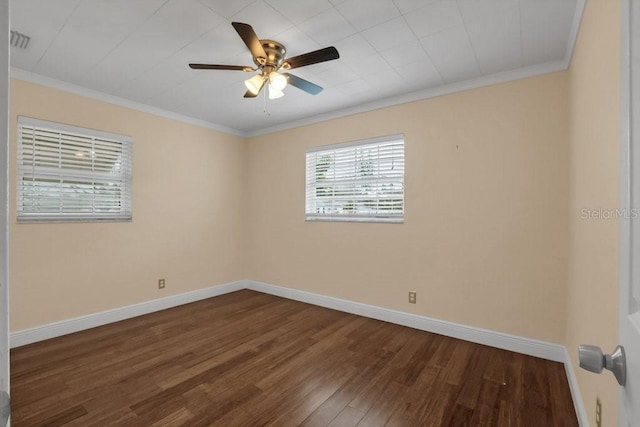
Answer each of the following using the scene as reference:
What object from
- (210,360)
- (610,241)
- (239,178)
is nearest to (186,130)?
(239,178)

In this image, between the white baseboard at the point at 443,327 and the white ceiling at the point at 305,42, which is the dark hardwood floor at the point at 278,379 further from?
the white ceiling at the point at 305,42

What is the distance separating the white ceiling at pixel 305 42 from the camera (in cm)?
186

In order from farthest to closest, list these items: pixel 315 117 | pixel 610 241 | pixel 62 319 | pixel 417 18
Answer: pixel 315 117 < pixel 62 319 < pixel 417 18 < pixel 610 241

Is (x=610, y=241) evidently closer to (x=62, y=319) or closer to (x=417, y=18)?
(x=417, y=18)

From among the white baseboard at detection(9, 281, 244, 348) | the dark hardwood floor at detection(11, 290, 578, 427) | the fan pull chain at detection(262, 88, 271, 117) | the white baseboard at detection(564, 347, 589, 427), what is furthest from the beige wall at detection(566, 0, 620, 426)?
the white baseboard at detection(9, 281, 244, 348)

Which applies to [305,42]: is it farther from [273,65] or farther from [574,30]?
[574,30]

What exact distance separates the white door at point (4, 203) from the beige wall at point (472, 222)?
3095mm

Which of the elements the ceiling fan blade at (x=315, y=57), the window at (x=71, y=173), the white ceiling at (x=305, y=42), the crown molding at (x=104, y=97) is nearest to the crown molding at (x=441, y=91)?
the white ceiling at (x=305, y=42)

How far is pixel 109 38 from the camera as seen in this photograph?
2.18 meters

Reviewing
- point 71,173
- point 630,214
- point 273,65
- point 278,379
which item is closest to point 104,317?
point 71,173

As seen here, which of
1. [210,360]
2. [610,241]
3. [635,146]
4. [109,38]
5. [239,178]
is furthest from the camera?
[239,178]

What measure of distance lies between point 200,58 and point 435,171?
245 centimetres

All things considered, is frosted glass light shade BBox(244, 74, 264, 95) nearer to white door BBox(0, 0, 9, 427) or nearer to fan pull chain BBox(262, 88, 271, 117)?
fan pull chain BBox(262, 88, 271, 117)

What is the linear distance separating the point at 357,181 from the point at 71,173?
3.14 meters
